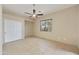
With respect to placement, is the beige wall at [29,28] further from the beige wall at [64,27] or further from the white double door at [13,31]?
the white double door at [13,31]

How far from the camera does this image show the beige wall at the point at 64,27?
2756 millimetres

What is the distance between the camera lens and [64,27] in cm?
289

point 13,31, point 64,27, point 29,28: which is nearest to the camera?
point 29,28

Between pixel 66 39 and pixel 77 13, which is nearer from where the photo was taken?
pixel 77 13

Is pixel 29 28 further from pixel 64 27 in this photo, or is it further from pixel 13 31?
pixel 64 27

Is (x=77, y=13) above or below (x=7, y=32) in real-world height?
above

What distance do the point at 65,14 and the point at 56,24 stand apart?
54cm

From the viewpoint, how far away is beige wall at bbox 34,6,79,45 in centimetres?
276

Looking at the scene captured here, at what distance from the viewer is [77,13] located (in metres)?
2.64

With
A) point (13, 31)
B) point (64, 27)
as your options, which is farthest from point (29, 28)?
point (64, 27)

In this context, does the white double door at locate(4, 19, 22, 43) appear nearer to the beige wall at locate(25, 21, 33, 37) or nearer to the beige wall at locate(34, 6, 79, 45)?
the beige wall at locate(25, 21, 33, 37)
